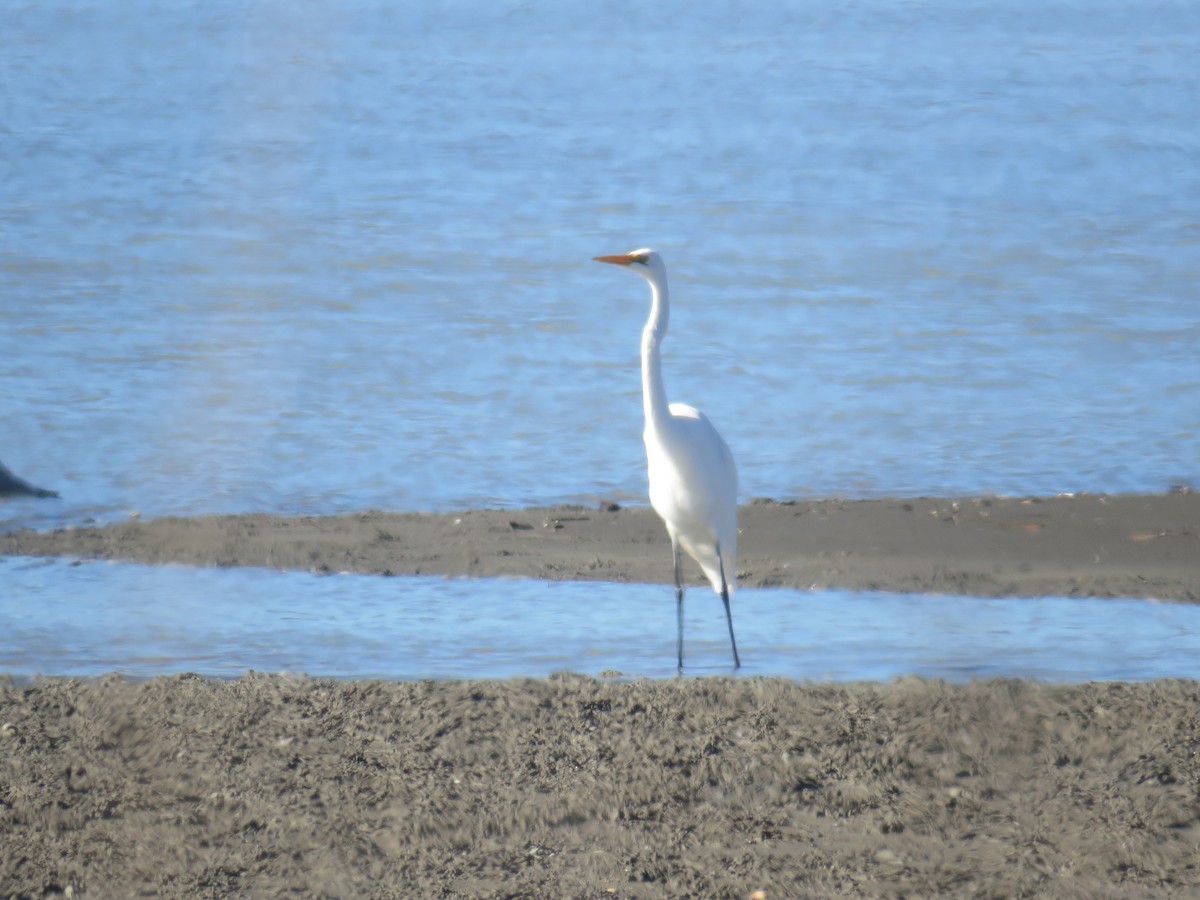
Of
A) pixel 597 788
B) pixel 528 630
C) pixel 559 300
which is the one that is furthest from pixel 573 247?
pixel 597 788

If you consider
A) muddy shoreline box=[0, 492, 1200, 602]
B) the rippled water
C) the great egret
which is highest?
the great egret

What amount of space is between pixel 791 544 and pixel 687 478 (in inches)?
50.6

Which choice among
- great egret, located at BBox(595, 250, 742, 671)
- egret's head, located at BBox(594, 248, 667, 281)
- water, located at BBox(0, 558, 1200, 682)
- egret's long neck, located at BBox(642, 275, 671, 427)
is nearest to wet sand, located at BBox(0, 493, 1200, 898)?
water, located at BBox(0, 558, 1200, 682)

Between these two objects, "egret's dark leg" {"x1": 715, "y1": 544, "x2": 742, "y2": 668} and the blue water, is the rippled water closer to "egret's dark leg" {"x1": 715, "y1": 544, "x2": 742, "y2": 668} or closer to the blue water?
the blue water

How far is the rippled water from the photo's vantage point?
A: 10.1 meters

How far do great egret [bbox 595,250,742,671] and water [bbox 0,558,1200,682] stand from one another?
0.26m

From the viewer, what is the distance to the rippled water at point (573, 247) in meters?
10.1

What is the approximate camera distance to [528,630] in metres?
6.20

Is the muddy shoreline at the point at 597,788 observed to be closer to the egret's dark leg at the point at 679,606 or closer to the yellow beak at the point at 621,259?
the egret's dark leg at the point at 679,606

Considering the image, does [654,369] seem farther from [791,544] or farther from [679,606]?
[791,544]

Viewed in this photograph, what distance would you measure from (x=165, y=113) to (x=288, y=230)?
31.4ft

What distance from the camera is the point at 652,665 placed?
5.80m

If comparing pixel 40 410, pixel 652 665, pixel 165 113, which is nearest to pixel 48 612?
pixel 652 665

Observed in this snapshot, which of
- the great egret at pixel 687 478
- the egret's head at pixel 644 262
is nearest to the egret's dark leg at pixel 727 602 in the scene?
the great egret at pixel 687 478
